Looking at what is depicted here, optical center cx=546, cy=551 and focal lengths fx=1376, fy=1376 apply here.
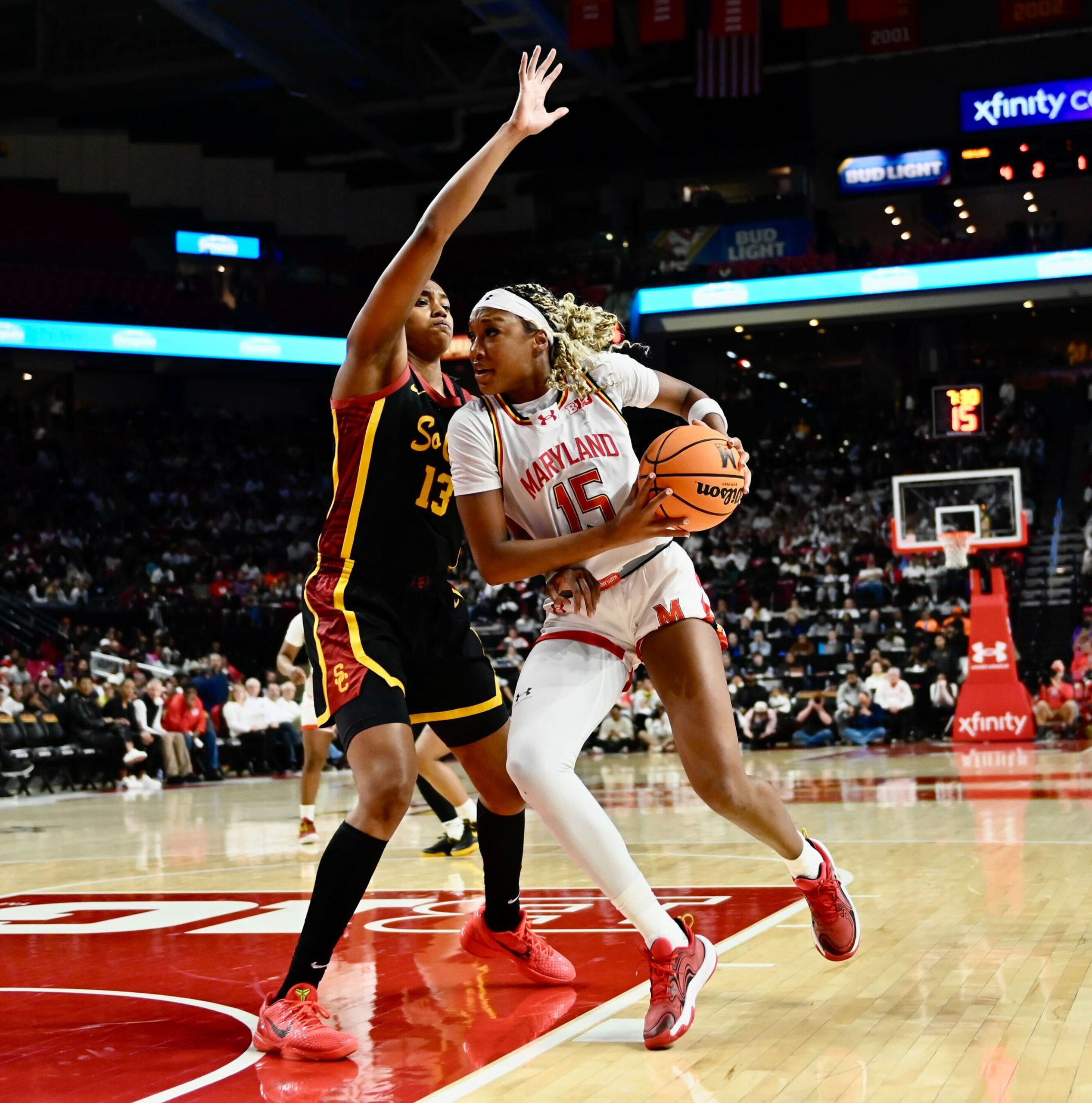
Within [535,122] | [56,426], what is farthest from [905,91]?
[535,122]

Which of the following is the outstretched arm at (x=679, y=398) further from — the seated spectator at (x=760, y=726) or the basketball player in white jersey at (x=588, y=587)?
the seated spectator at (x=760, y=726)

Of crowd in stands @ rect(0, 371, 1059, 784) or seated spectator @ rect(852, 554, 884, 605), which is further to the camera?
seated spectator @ rect(852, 554, 884, 605)

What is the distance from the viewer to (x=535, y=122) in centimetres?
426

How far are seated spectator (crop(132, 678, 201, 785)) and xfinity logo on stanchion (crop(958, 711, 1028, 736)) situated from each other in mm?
10488

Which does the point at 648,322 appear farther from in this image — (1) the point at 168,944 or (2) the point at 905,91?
(1) the point at 168,944

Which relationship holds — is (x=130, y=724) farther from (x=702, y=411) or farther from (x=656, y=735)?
(x=702, y=411)

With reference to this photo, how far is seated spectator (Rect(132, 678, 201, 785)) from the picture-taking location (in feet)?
56.9

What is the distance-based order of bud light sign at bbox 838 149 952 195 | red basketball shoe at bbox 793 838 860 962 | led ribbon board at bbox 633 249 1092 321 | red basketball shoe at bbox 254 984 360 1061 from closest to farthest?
red basketball shoe at bbox 254 984 360 1061, red basketball shoe at bbox 793 838 860 962, led ribbon board at bbox 633 249 1092 321, bud light sign at bbox 838 149 952 195

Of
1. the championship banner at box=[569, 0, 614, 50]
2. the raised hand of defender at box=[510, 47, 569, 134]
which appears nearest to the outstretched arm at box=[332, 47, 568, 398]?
the raised hand of defender at box=[510, 47, 569, 134]

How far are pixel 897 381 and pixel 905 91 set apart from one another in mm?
7116

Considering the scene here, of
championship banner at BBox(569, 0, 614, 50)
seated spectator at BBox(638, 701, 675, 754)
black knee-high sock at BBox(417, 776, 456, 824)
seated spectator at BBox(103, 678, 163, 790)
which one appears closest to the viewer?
black knee-high sock at BBox(417, 776, 456, 824)

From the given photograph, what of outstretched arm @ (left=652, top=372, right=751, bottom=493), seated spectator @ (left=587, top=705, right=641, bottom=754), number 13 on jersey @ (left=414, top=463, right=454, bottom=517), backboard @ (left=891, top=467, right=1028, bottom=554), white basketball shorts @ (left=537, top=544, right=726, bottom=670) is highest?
backboard @ (left=891, top=467, right=1028, bottom=554)

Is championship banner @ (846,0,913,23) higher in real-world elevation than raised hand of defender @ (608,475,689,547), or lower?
higher

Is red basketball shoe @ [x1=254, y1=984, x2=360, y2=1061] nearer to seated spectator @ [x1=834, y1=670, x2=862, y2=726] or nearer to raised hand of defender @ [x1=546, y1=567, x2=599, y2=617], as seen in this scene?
raised hand of defender @ [x1=546, y1=567, x2=599, y2=617]
